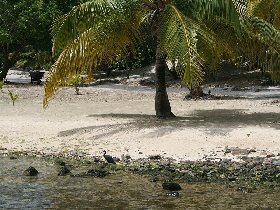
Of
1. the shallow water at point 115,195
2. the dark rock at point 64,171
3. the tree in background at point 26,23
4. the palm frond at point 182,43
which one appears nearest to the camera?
the shallow water at point 115,195

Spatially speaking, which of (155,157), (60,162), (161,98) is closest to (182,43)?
(161,98)

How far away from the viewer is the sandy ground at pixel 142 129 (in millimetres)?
14688

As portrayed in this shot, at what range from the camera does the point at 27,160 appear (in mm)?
14266

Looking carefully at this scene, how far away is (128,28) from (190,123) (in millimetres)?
3287

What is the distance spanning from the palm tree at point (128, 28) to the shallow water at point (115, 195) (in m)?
5.24

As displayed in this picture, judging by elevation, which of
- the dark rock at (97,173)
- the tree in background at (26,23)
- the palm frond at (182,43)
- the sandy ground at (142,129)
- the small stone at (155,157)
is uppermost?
the tree in background at (26,23)

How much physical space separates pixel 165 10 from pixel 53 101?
11.0 m

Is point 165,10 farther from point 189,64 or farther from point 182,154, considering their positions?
point 182,154

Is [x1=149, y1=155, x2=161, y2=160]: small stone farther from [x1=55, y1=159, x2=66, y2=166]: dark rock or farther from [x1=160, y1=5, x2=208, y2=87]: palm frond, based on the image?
[x1=160, y1=5, x2=208, y2=87]: palm frond

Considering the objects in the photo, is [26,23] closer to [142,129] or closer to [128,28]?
[128,28]

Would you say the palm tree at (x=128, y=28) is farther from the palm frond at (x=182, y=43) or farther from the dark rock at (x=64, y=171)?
the dark rock at (x=64, y=171)

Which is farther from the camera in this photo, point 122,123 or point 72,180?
point 122,123

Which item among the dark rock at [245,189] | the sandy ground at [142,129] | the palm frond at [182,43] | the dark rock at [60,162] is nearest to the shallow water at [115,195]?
the dark rock at [245,189]

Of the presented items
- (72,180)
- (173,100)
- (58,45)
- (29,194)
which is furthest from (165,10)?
(173,100)
